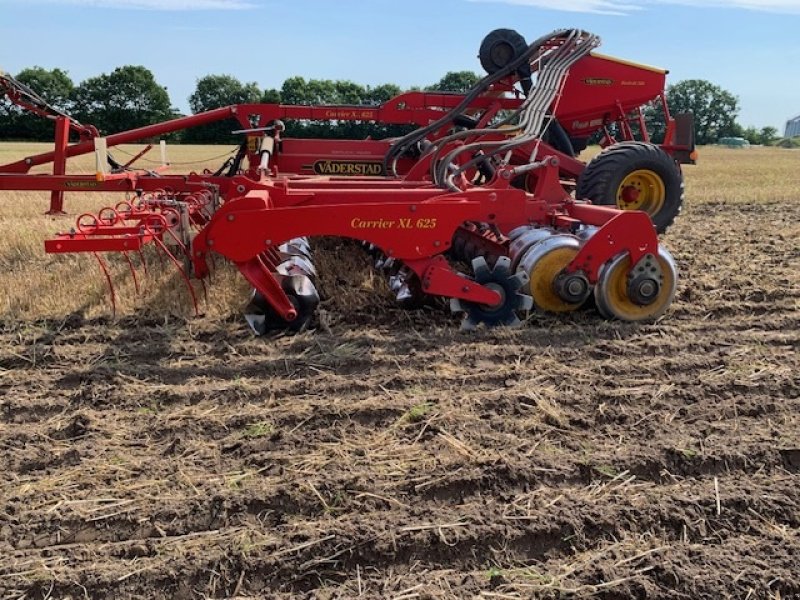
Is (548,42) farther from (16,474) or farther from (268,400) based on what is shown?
(16,474)

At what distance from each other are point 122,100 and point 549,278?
185 feet

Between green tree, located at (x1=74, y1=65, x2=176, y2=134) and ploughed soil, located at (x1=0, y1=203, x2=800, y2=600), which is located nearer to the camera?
ploughed soil, located at (x1=0, y1=203, x2=800, y2=600)

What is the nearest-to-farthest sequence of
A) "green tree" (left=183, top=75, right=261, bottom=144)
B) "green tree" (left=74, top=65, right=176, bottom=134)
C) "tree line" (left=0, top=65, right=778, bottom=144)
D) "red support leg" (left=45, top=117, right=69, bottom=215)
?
"red support leg" (left=45, top=117, right=69, bottom=215) < "tree line" (left=0, top=65, right=778, bottom=144) < "green tree" (left=74, top=65, right=176, bottom=134) < "green tree" (left=183, top=75, right=261, bottom=144)

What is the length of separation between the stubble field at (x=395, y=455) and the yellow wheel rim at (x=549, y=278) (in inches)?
4.6

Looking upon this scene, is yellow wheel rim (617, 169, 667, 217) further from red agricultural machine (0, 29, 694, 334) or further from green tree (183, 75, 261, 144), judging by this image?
green tree (183, 75, 261, 144)

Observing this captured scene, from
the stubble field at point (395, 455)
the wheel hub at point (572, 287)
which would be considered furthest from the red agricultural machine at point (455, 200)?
the stubble field at point (395, 455)

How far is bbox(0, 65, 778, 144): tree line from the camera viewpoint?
1630 inches

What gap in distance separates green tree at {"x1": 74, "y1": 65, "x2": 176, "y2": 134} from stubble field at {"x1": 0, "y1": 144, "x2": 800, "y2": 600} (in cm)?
4825

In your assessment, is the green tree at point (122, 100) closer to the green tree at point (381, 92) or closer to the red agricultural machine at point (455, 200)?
the green tree at point (381, 92)

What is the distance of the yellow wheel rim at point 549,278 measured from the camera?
15.9 ft

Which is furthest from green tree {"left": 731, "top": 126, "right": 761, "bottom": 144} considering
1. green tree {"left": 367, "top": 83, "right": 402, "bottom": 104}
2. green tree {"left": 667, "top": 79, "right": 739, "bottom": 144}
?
green tree {"left": 367, "top": 83, "right": 402, "bottom": 104}

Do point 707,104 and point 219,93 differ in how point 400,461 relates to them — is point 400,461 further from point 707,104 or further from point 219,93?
point 707,104

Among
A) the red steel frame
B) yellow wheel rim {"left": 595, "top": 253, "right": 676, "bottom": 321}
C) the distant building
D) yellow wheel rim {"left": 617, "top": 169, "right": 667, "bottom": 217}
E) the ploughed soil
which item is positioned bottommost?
the ploughed soil

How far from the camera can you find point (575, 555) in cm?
244
